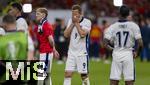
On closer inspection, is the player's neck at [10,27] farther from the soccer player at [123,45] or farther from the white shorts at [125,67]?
the white shorts at [125,67]

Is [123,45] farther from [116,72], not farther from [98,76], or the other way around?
[98,76]

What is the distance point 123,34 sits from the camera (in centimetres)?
1596

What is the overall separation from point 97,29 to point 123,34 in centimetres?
2098

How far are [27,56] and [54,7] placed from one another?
34772 millimetres

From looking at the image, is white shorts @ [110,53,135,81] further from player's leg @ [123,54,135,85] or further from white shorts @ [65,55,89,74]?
white shorts @ [65,55,89,74]

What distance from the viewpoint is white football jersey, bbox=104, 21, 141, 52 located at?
15.9 m

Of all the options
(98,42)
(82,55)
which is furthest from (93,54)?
(82,55)

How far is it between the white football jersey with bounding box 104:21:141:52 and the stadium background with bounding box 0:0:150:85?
2187 mm

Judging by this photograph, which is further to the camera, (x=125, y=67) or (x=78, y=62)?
(x=78, y=62)

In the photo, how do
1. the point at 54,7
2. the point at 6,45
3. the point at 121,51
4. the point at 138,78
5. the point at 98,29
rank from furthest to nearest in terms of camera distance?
1. the point at 54,7
2. the point at 98,29
3. the point at 138,78
4. the point at 121,51
5. the point at 6,45

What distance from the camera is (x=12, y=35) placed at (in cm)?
1301

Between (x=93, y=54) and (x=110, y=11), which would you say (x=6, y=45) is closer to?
(x=93, y=54)

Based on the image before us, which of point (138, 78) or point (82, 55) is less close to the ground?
point (82, 55)

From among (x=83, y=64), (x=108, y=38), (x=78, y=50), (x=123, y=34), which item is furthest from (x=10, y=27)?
(x=83, y=64)
